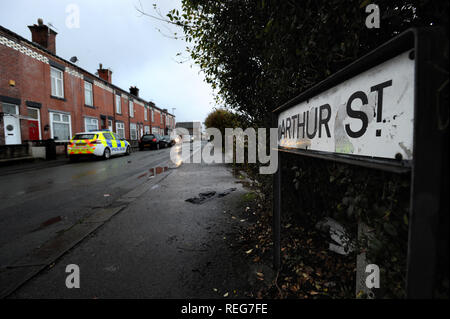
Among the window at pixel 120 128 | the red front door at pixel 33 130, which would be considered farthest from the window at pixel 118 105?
the red front door at pixel 33 130

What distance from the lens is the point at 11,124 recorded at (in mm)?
12812

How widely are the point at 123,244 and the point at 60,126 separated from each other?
18.2 meters

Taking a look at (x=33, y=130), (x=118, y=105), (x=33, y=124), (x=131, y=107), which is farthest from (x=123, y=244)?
(x=131, y=107)

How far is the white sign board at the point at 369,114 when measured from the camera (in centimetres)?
78

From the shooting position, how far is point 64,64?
17375 mm

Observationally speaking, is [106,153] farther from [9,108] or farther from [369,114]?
[369,114]

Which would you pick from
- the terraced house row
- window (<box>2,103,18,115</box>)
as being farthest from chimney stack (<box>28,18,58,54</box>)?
window (<box>2,103,18,115</box>)

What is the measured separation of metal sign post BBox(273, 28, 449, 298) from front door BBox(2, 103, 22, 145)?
1717 cm

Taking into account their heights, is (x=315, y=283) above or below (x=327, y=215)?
below

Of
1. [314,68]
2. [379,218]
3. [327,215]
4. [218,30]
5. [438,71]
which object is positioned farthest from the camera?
[218,30]
